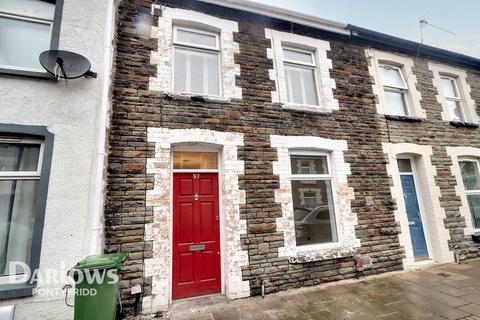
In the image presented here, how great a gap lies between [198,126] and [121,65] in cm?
181

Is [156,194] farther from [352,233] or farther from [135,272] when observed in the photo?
[352,233]

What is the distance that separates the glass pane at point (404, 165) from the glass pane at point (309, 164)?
101 inches

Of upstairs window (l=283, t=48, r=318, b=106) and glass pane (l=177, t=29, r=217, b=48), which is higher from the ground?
glass pane (l=177, t=29, r=217, b=48)

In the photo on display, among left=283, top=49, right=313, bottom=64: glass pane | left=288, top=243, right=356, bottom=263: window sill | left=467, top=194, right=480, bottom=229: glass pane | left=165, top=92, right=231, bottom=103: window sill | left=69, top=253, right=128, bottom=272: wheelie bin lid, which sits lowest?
left=288, top=243, right=356, bottom=263: window sill

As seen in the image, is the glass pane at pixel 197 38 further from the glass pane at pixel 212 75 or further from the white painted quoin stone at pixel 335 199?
the white painted quoin stone at pixel 335 199

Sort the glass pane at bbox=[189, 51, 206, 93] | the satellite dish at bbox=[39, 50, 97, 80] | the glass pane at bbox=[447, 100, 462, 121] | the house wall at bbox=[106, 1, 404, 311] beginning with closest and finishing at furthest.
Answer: the satellite dish at bbox=[39, 50, 97, 80] → the house wall at bbox=[106, 1, 404, 311] → the glass pane at bbox=[189, 51, 206, 93] → the glass pane at bbox=[447, 100, 462, 121]

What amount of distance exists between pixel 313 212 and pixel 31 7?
6629mm

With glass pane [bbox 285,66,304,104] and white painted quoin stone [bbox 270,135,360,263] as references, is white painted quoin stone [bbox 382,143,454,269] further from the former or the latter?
glass pane [bbox 285,66,304,104]

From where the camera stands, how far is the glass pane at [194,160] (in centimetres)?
462

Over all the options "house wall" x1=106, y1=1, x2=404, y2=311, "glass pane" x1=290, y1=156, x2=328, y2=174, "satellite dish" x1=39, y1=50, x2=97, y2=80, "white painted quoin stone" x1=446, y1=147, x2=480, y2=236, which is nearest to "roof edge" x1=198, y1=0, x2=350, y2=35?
"house wall" x1=106, y1=1, x2=404, y2=311

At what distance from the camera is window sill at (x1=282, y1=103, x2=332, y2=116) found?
213 inches

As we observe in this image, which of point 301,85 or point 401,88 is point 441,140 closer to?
point 401,88

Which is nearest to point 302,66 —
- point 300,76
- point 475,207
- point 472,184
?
point 300,76

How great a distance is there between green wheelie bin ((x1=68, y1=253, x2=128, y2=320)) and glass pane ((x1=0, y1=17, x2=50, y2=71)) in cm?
336
